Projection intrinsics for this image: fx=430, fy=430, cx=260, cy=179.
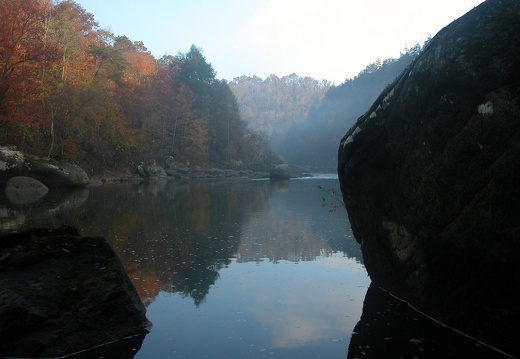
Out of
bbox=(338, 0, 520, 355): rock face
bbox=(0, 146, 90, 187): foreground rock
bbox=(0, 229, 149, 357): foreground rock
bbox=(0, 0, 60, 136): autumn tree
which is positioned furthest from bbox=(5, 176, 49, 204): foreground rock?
bbox=(338, 0, 520, 355): rock face

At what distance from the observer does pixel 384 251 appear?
20.8 ft

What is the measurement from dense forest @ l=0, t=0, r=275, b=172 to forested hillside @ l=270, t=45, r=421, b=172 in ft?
120

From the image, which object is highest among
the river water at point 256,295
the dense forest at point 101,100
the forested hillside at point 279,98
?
the forested hillside at point 279,98

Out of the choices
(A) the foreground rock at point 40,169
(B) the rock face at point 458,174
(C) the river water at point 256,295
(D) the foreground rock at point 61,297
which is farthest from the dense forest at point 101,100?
(B) the rock face at point 458,174

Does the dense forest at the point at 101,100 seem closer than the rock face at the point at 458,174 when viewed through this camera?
No

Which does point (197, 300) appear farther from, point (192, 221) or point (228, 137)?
point (228, 137)

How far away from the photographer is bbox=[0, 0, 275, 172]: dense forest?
84.6 feet

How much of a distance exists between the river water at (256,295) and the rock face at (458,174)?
497 mm

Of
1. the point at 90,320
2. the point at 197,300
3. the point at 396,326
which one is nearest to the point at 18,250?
the point at 90,320

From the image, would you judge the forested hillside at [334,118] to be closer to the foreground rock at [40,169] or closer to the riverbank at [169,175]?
the riverbank at [169,175]

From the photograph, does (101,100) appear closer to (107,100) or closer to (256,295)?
(107,100)

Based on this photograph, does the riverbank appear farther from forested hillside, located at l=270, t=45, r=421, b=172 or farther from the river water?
forested hillside, located at l=270, t=45, r=421, b=172

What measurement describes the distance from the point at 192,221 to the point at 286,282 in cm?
786

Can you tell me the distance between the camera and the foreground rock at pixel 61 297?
14.9 feet
